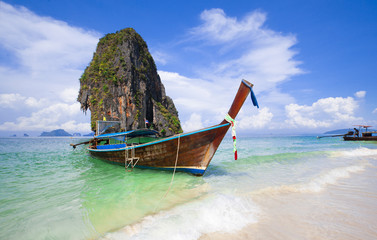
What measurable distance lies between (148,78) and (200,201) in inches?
1737

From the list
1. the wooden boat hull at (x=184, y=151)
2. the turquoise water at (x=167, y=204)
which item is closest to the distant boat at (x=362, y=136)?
the turquoise water at (x=167, y=204)

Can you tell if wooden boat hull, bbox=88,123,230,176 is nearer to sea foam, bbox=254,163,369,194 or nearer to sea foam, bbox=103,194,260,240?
sea foam, bbox=254,163,369,194

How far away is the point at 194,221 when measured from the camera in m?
3.65

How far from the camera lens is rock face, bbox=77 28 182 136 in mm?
37750

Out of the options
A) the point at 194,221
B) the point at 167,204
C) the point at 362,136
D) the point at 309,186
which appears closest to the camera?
the point at 194,221

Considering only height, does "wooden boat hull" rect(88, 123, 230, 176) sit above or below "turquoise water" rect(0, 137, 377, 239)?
above

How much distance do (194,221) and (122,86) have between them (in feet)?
129

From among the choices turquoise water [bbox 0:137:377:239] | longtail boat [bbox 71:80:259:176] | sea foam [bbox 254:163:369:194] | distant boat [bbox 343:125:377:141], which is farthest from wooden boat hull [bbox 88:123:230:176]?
distant boat [bbox 343:125:377:141]

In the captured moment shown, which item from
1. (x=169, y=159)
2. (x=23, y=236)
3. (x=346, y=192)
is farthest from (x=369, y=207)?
(x=23, y=236)

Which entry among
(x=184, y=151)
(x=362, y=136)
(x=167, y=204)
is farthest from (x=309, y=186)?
(x=362, y=136)

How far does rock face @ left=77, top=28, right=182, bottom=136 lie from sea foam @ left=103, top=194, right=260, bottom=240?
3528 cm

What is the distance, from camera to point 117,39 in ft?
142

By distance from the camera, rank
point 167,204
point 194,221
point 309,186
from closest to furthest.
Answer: point 194,221 < point 167,204 < point 309,186

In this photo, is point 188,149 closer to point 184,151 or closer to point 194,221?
point 184,151
